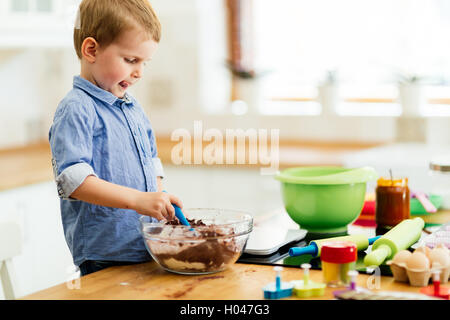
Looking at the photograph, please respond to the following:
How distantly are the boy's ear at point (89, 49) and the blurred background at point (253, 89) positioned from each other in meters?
1.40

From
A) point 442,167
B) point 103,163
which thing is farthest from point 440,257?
point 442,167

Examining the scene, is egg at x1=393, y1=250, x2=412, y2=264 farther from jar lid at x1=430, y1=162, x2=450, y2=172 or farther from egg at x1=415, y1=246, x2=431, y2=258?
jar lid at x1=430, y1=162, x2=450, y2=172

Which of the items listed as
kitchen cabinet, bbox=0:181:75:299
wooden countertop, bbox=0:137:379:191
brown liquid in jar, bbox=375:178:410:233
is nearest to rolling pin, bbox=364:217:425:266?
brown liquid in jar, bbox=375:178:410:233

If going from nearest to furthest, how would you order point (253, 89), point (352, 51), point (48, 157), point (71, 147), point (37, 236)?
point (71, 147)
point (37, 236)
point (48, 157)
point (352, 51)
point (253, 89)

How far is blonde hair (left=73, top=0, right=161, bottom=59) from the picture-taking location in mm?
1179

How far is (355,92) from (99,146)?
235cm

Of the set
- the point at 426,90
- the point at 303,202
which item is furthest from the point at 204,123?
the point at 303,202

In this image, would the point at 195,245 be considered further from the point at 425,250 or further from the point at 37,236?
the point at 37,236

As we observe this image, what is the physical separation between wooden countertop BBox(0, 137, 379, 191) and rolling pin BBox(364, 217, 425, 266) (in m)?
1.44

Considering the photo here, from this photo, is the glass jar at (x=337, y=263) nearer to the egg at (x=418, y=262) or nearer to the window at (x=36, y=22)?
the egg at (x=418, y=262)

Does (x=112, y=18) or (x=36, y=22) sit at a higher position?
(x=36, y=22)

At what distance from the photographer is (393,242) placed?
116cm

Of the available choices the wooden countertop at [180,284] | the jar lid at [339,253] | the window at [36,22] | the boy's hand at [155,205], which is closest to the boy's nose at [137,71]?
Result: the boy's hand at [155,205]

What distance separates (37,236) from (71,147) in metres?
1.62
